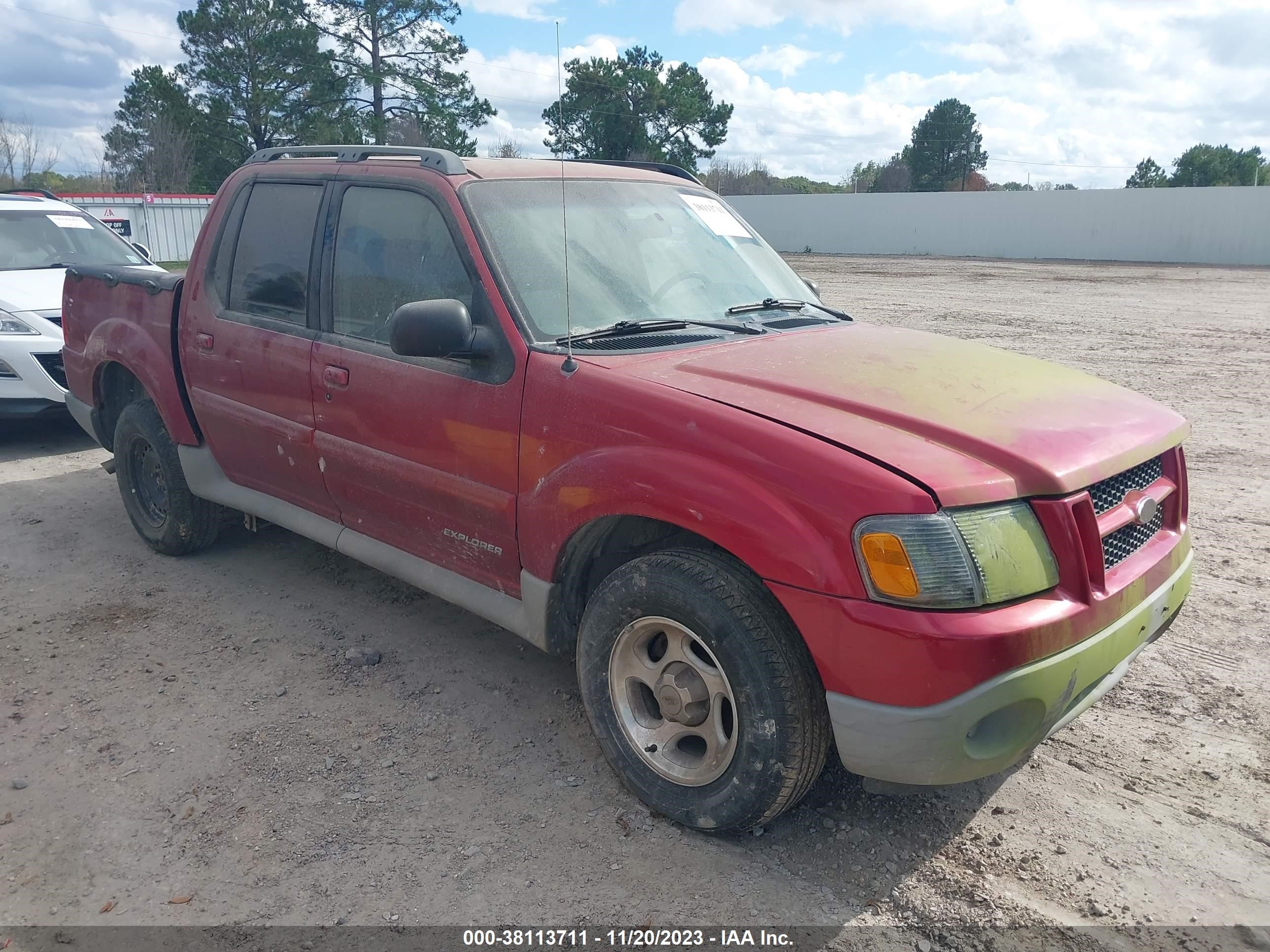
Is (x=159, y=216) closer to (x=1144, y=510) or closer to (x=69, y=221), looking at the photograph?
(x=69, y=221)

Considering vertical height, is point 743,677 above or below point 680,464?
below

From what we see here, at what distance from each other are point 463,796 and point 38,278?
280 inches

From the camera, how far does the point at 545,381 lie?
10.3ft

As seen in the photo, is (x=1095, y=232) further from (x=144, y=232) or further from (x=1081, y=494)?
(x=1081, y=494)

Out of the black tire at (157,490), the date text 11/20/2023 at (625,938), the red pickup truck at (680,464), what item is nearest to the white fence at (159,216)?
the black tire at (157,490)

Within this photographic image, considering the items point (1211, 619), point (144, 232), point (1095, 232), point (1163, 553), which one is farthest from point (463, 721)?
point (1095, 232)

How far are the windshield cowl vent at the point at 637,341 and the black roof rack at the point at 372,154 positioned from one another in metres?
0.94

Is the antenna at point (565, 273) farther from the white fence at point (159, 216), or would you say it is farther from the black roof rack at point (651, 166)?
the white fence at point (159, 216)

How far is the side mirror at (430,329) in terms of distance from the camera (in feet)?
10.2

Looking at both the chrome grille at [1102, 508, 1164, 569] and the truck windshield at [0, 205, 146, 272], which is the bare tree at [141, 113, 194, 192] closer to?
the truck windshield at [0, 205, 146, 272]

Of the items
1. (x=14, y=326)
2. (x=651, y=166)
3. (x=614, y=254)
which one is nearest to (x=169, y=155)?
(x=14, y=326)

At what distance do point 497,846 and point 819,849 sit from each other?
3.12 feet

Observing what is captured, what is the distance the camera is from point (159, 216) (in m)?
31.1

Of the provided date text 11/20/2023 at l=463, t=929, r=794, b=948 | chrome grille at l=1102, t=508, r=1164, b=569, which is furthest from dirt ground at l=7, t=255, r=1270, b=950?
chrome grille at l=1102, t=508, r=1164, b=569
